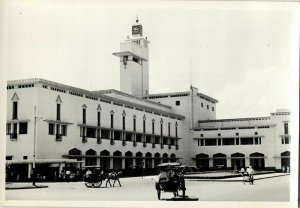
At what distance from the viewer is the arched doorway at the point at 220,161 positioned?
31502 millimetres

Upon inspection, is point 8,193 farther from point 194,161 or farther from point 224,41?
point 194,161

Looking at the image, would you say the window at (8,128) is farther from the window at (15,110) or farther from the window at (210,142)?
the window at (210,142)

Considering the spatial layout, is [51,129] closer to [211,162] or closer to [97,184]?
[97,184]

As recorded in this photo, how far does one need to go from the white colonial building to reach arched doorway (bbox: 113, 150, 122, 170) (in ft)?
0.07

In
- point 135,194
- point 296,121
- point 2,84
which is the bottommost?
point 135,194

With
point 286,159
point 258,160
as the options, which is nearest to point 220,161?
point 258,160

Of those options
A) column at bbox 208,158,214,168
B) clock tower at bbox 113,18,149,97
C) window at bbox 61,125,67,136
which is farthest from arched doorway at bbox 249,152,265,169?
clock tower at bbox 113,18,149,97

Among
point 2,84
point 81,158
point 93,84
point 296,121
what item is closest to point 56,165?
point 81,158

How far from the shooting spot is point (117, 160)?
2806 cm

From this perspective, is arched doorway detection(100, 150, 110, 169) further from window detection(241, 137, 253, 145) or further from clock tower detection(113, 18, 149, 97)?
window detection(241, 137, 253, 145)

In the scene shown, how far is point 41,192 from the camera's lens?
15.8 meters

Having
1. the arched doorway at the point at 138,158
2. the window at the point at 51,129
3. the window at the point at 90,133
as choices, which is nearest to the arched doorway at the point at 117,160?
the arched doorway at the point at 138,158

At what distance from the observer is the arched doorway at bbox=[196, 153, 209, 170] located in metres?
28.3

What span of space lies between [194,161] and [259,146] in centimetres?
437
